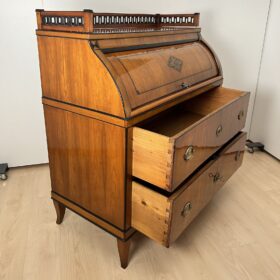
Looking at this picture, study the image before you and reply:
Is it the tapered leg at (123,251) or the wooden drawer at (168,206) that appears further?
the tapered leg at (123,251)

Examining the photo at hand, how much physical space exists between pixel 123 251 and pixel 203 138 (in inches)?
22.9

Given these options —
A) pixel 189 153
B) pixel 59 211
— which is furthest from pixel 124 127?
pixel 59 211

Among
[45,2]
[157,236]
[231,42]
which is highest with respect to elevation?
[45,2]

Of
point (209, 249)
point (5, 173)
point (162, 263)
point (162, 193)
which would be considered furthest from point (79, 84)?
point (5, 173)

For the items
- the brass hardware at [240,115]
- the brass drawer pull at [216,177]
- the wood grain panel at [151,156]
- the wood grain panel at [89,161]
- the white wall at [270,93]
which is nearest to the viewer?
the wood grain panel at [151,156]

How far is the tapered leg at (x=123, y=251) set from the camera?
1245mm

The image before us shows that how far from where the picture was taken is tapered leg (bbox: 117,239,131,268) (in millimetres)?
1245

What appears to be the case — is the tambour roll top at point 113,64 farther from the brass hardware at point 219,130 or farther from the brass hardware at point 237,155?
the brass hardware at point 237,155

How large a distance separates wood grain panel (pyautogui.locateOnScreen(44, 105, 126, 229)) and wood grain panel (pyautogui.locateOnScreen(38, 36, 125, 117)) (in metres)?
0.07

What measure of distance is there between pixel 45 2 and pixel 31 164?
1048mm

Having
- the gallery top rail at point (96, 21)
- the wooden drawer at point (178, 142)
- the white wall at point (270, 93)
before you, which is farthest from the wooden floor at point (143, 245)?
the gallery top rail at point (96, 21)

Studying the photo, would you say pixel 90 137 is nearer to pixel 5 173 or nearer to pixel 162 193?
pixel 162 193

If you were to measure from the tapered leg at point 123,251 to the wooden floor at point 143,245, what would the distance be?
0.14 ft

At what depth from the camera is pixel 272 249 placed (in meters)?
1.44
